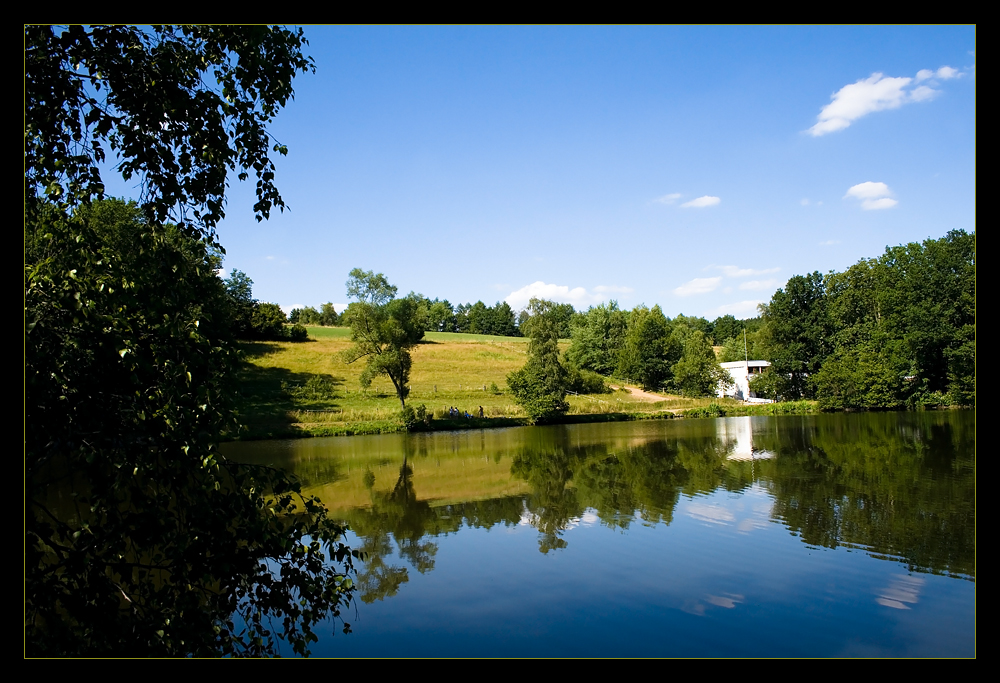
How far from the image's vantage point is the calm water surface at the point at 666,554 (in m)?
7.54

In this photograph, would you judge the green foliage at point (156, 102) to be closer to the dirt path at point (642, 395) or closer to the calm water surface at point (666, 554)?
the calm water surface at point (666, 554)

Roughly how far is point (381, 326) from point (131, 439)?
36778 mm

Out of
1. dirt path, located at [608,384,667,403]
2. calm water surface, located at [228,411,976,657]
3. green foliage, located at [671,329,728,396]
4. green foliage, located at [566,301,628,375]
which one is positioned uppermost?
green foliage, located at [566,301,628,375]

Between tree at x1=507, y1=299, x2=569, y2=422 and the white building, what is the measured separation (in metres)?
22.3

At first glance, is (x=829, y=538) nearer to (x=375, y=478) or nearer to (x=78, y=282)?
(x=78, y=282)

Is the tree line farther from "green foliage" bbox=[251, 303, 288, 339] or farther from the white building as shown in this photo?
"green foliage" bbox=[251, 303, 288, 339]

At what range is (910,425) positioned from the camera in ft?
110

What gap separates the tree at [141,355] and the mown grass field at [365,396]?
95.4 feet

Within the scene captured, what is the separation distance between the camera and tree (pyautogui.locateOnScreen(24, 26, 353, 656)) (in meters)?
3.99

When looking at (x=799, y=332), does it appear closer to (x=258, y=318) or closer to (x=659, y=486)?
(x=659, y=486)

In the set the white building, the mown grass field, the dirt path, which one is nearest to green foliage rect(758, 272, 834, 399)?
the white building
